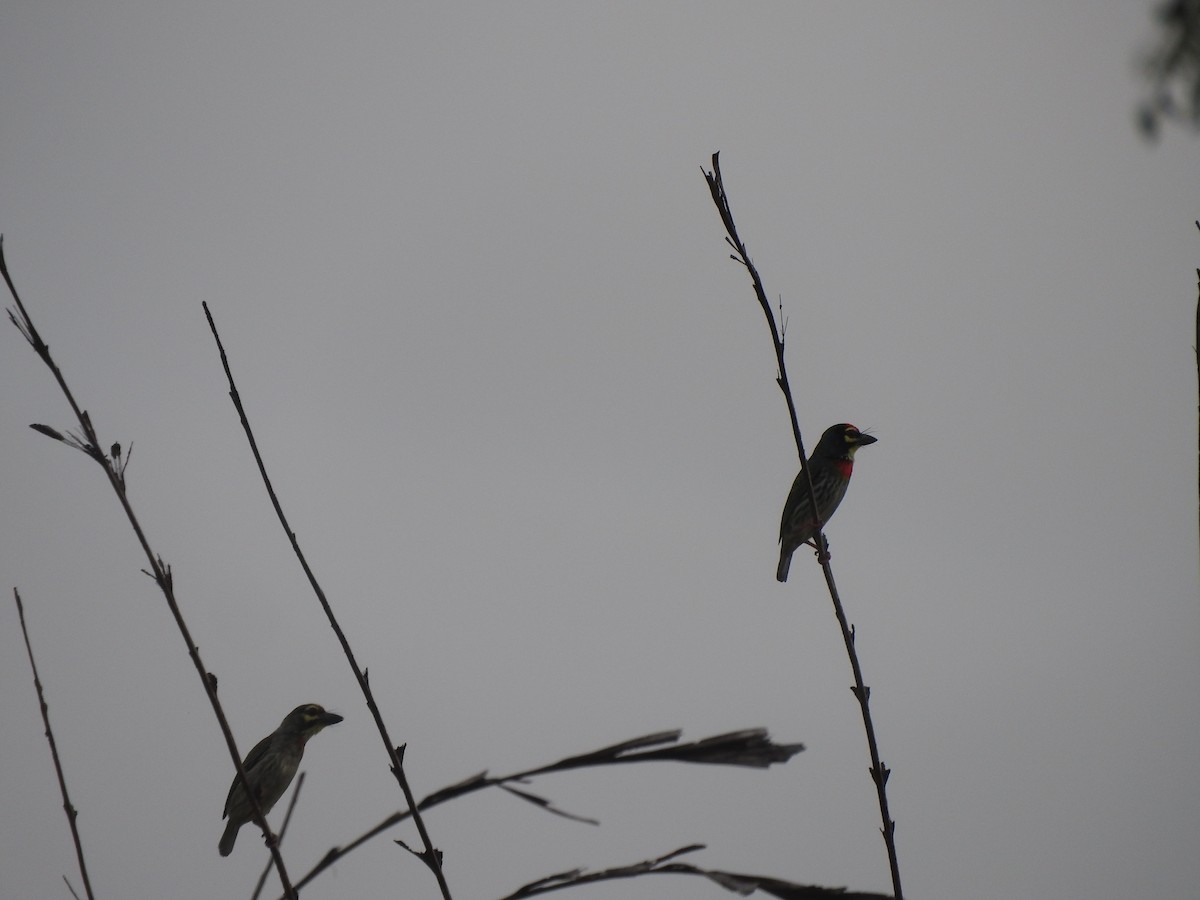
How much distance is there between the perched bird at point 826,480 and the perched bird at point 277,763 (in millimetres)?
5122

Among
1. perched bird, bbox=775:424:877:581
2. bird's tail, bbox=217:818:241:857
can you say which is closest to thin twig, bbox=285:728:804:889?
bird's tail, bbox=217:818:241:857

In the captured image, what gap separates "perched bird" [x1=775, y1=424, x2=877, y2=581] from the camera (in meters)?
10.4

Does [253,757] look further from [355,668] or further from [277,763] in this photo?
[355,668]

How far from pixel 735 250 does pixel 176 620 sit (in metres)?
2.01

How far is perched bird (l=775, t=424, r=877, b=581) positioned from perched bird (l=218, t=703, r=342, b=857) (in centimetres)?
512

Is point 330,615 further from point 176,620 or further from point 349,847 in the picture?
point 349,847

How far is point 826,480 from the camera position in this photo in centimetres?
1048

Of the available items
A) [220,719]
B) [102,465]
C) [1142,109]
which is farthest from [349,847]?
[1142,109]

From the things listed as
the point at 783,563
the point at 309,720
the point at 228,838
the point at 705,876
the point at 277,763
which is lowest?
the point at 705,876

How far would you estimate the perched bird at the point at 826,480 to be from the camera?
10422 mm

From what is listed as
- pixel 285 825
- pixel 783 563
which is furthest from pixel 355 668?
pixel 783 563

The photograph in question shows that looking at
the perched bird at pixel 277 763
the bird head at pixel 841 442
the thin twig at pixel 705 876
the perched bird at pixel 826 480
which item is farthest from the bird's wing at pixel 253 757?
the thin twig at pixel 705 876

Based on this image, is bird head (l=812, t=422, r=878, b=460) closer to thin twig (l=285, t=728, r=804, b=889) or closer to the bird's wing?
the bird's wing

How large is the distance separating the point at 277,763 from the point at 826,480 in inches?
242
